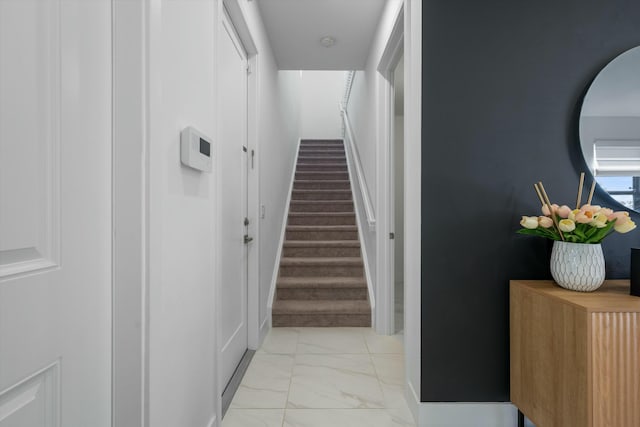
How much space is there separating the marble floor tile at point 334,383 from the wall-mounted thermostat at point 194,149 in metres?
1.36

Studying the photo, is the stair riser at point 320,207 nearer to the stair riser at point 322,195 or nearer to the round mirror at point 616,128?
the stair riser at point 322,195

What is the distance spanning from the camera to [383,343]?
261 cm

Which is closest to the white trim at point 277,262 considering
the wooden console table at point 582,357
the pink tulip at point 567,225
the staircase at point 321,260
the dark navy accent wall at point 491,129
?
the staircase at point 321,260

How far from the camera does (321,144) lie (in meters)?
6.14

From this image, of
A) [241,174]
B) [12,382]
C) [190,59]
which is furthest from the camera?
[241,174]

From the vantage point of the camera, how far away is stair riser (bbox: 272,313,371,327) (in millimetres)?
2945

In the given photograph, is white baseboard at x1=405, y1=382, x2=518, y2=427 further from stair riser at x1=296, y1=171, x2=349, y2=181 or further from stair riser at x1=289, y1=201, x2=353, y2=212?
stair riser at x1=296, y1=171, x2=349, y2=181

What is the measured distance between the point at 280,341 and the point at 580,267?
6.71ft

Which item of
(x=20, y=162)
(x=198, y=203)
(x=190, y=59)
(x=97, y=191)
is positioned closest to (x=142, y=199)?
(x=97, y=191)

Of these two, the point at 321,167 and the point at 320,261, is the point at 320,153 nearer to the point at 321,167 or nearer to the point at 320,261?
the point at 321,167

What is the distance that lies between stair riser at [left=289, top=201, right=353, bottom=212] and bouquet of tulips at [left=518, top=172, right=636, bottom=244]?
302 cm

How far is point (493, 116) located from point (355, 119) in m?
2.95

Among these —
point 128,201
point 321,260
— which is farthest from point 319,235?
point 128,201

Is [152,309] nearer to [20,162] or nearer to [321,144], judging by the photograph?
[20,162]
